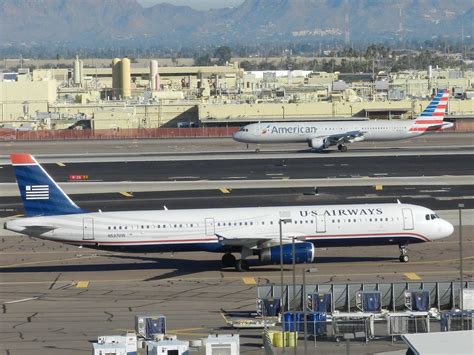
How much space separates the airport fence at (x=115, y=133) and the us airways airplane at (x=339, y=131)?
30624 millimetres

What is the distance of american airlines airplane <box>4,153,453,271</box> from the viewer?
57406 mm

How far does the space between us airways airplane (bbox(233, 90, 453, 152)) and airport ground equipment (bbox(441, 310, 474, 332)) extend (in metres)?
81.5

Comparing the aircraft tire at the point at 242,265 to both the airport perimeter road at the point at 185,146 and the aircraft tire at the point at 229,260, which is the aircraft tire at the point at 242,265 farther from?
the airport perimeter road at the point at 185,146

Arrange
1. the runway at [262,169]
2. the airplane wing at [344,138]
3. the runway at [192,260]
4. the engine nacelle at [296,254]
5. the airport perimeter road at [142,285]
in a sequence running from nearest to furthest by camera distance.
Result: the airport perimeter road at [142,285] → the runway at [192,260] → the engine nacelle at [296,254] → the runway at [262,169] → the airplane wing at [344,138]

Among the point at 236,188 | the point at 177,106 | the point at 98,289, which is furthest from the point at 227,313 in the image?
the point at 177,106

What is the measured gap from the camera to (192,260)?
6166 cm

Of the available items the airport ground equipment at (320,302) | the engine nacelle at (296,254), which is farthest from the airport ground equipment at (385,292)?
the engine nacelle at (296,254)

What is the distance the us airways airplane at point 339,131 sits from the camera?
420 ft

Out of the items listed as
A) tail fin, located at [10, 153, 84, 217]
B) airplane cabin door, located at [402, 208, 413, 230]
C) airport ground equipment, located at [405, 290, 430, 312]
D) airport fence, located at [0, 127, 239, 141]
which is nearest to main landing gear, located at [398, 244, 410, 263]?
airplane cabin door, located at [402, 208, 413, 230]

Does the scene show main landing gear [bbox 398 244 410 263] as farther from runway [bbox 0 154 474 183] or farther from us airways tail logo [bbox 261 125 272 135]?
us airways tail logo [bbox 261 125 272 135]

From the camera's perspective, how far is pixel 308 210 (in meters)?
59.0

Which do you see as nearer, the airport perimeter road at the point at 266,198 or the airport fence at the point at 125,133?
the airport perimeter road at the point at 266,198

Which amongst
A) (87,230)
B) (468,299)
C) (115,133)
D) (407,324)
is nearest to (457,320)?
(407,324)

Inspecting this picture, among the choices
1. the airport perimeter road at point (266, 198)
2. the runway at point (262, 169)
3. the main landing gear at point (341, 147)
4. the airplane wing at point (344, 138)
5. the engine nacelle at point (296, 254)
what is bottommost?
the engine nacelle at point (296, 254)
